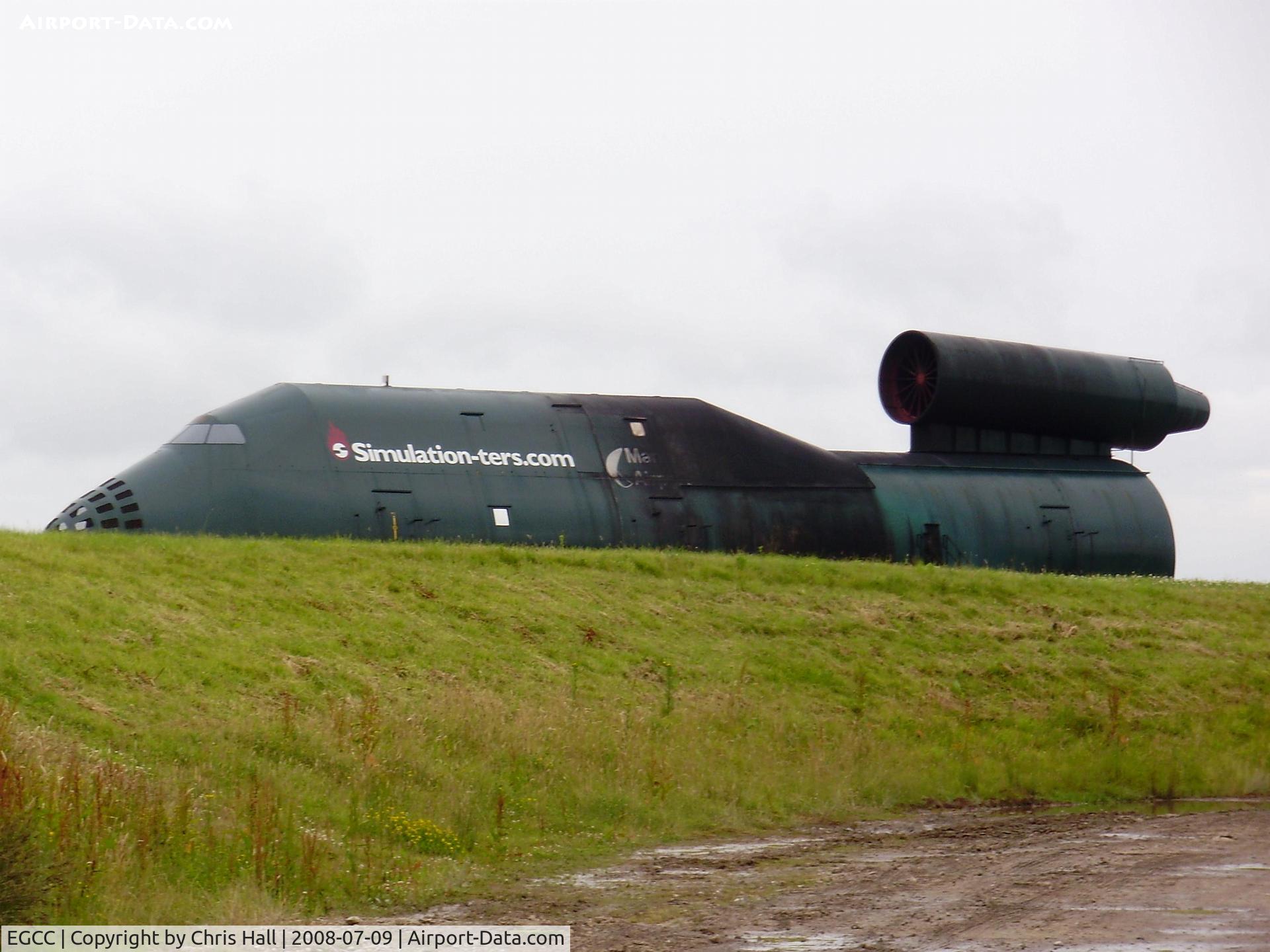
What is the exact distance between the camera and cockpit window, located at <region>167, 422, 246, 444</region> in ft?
73.4

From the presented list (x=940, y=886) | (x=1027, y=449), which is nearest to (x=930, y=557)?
(x=1027, y=449)

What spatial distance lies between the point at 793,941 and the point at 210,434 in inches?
652

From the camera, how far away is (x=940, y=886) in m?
9.85

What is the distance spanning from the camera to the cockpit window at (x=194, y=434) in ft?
73.5

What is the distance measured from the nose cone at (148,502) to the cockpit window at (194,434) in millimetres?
394

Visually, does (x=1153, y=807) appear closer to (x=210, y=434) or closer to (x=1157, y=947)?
(x=1157, y=947)

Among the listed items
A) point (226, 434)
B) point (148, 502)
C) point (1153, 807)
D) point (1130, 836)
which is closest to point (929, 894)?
point (1130, 836)

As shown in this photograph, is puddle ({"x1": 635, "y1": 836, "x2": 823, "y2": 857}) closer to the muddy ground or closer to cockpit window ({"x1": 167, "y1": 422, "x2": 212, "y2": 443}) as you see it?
the muddy ground

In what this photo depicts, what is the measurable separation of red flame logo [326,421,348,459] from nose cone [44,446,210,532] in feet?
6.64

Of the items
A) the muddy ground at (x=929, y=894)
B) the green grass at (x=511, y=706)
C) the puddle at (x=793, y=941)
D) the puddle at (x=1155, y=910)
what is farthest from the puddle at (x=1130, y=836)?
the puddle at (x=793, y=941)

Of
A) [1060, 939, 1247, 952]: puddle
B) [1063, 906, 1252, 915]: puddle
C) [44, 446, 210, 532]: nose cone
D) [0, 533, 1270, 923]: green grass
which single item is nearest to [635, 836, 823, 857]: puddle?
[0, 533, 1270, 923]: green grass

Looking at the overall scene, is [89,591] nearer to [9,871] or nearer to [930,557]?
[9,871]

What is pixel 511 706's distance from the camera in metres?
16.1

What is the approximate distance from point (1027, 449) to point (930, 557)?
4592 millimetres
